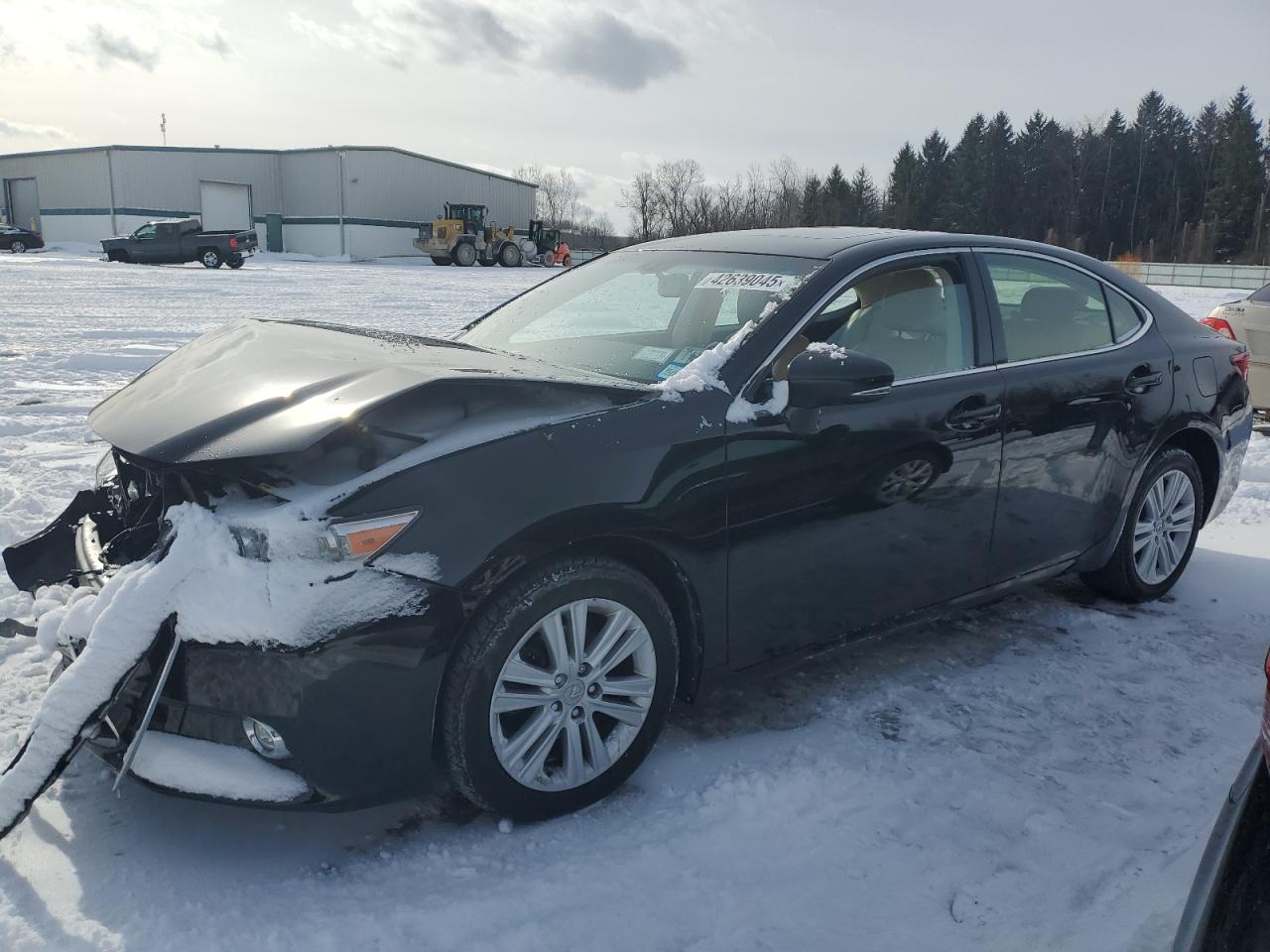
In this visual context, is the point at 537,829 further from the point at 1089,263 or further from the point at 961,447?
the point at 1089,263

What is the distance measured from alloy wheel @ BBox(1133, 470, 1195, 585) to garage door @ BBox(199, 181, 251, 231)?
50.6m

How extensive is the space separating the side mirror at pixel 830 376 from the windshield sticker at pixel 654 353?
451mm

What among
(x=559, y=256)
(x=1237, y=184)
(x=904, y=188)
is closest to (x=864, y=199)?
(x=904, y=188)

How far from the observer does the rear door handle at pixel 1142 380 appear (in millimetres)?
3969

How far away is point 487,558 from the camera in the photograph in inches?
92.1

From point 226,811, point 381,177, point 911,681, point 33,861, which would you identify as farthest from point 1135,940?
point 381,177

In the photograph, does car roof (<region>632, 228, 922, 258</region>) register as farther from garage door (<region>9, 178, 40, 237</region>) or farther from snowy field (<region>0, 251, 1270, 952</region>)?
garage door (<region>9, 178, 40, 237</region>)

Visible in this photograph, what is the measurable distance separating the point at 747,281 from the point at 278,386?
5.11 feet

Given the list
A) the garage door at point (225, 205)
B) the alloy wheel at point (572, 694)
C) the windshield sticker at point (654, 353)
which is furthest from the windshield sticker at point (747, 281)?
the garage door at point (225, 205)

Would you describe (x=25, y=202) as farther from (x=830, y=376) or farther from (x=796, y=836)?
(x=796, y=836)

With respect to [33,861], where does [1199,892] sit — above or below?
above

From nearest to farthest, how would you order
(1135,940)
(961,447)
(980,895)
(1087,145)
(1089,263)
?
(1135,940)
(980,895)
(961,447)
(1089,263)
(1087,145)

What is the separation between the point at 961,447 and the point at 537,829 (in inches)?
73.8

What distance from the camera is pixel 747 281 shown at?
3309mm
